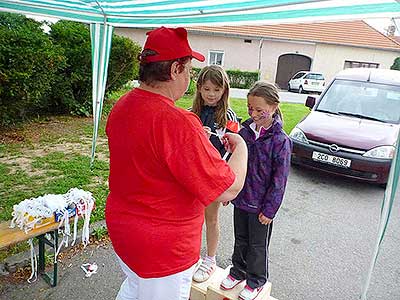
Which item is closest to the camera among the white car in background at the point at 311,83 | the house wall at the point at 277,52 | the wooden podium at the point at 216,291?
the wooden podium at the point at 216,291

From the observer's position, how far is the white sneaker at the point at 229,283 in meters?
2.42

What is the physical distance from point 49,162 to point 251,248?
13.9 ft

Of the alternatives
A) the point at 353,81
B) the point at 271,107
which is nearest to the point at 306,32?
the point at 353,81

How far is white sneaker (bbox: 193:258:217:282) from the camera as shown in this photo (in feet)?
8.39

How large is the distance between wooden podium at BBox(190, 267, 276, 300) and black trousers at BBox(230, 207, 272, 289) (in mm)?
103

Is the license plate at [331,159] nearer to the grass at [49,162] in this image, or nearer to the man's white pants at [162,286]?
the grass at [49,162]

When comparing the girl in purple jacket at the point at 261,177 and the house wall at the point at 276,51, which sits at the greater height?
the house wall at the point at 276,51

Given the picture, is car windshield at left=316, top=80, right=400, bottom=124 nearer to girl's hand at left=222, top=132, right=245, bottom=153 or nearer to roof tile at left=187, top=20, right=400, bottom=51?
girl's hand at left=222, top=132, right=245, bottom=153

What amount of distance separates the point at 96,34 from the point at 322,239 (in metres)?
3.64

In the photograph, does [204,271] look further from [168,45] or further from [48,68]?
[48,68]

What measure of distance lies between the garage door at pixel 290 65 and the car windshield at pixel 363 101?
18215 mm

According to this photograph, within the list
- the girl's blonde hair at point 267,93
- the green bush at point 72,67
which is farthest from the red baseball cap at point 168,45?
the green bush at point 72,67

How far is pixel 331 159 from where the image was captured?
5430 millimetres

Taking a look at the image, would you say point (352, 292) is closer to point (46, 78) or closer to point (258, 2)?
point (258, 2)
